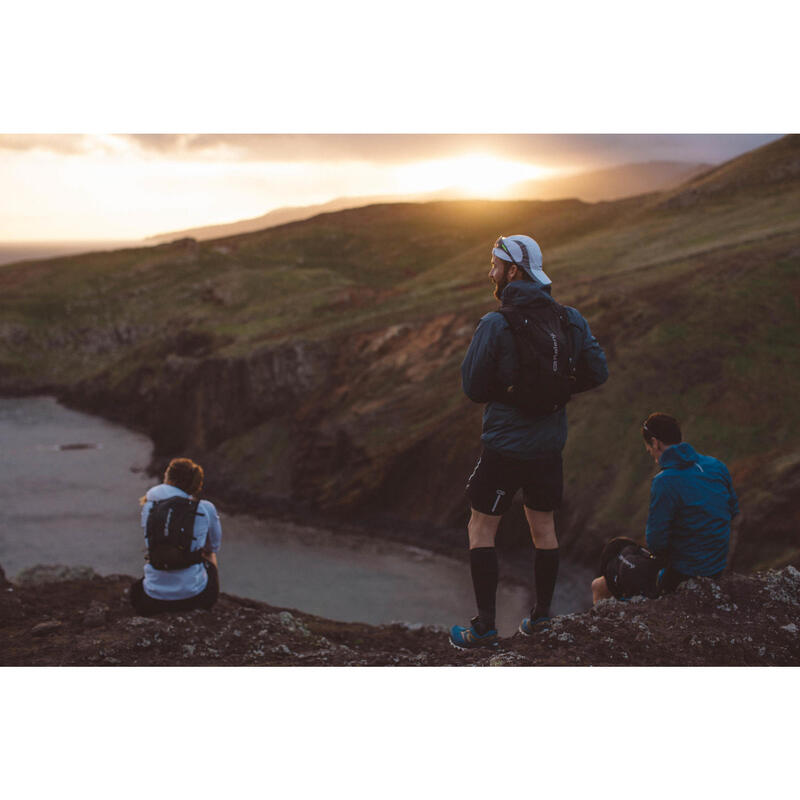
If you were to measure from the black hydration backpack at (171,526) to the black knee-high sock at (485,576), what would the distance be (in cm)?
294

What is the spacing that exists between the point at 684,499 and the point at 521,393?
2045 mm

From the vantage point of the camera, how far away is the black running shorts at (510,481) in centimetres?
611

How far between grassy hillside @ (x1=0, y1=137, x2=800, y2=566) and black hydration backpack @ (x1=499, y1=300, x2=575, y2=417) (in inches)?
384

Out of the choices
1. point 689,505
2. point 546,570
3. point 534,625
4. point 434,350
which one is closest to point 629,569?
point 689,505

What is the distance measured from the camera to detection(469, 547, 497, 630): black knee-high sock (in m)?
6.15

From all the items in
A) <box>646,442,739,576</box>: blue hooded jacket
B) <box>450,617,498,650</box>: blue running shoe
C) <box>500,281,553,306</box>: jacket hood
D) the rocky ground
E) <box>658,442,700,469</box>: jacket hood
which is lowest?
the rocky ground

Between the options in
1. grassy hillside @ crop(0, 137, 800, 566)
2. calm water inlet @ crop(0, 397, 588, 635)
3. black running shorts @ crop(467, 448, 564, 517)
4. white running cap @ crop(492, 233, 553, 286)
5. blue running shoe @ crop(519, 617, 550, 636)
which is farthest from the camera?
grassy hillside @ crop(0, 137, 800, 566)

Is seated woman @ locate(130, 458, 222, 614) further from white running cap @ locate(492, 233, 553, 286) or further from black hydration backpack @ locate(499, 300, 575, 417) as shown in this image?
white running cap @ locate(492, 233, 553, 286)

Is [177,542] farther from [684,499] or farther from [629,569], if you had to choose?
[684,499]

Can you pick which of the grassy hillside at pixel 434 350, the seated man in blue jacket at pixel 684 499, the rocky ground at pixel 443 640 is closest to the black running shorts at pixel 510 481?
the seated man in blue jacket at pixel 684 499

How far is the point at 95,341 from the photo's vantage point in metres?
46.7

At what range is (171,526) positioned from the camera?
7559mm

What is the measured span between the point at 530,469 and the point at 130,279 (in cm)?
5115

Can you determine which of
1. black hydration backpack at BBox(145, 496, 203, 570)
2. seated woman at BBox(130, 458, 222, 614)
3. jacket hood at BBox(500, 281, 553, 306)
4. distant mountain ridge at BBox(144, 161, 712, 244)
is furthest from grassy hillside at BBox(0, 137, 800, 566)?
black hydration backpack at BBox(145, 496, 203, 570)
